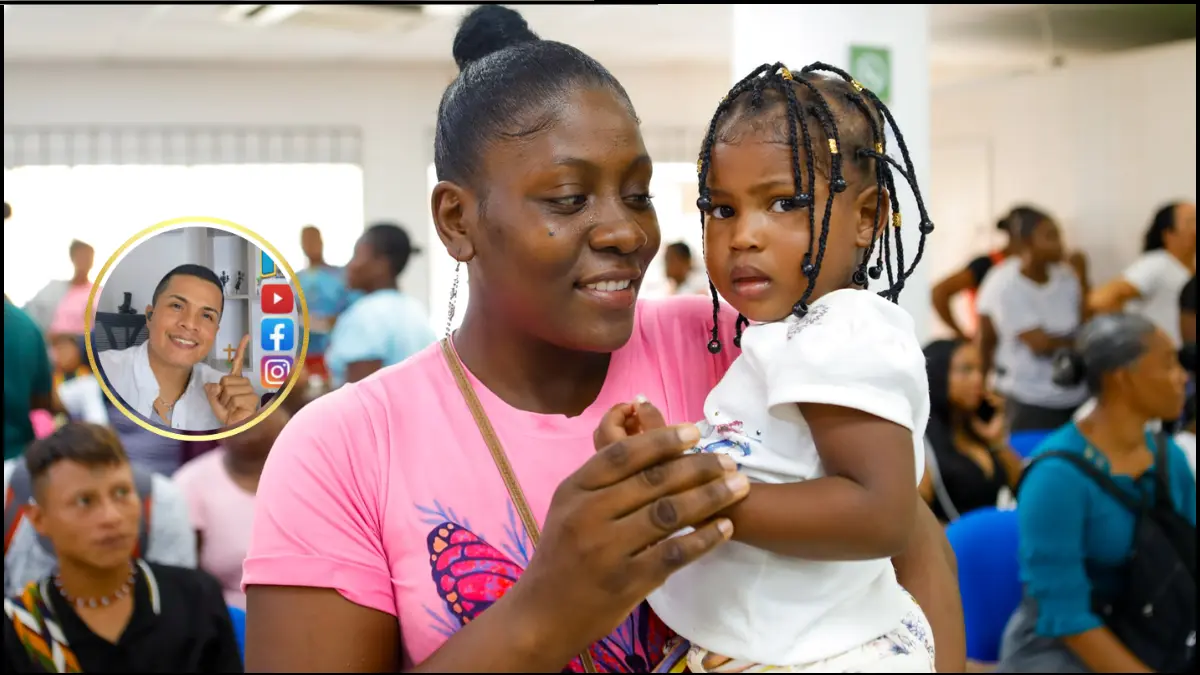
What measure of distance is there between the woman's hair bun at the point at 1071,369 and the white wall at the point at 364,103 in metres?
4.30

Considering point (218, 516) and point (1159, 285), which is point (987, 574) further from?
point (1159, 285)

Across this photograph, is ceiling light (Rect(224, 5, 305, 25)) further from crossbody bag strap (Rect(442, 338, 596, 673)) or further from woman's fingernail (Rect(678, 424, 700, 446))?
woman's fingernail (Rect(678, 424, 700, 446))

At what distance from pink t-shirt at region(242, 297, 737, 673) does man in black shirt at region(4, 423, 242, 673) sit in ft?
3.98

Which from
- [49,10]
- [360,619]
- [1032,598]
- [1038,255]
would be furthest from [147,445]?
[1038,255]

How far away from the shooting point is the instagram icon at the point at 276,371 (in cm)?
113

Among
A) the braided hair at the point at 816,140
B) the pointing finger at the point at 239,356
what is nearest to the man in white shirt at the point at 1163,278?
the braided hair at the point at 816,140

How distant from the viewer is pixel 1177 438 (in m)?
3.96

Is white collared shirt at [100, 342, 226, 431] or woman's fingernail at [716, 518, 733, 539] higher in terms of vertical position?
white collared shirt at [100, 342, 226, 431]

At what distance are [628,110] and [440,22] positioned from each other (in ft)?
21.4

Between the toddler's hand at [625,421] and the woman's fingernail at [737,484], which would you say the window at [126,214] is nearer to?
the toddler's hand at [625,421]

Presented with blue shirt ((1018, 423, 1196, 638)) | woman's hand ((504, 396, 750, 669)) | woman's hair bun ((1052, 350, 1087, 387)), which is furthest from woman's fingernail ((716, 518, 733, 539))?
woman's hair bun ((1052, 350, 1087, 387))

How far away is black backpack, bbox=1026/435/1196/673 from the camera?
2.97 meters

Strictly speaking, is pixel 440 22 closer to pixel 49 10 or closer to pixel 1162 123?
pixel 49 10

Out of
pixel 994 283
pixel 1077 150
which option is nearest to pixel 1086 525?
pixel 994 283
